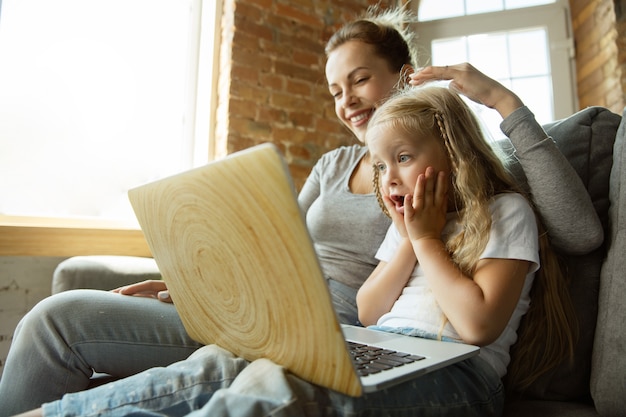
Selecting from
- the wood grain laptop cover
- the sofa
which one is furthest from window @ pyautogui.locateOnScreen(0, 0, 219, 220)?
the sofa

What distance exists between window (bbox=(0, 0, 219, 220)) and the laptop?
1.64m

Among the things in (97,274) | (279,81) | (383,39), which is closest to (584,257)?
(383,39)

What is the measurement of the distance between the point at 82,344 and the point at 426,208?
24.8 inches

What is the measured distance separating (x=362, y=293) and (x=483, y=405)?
33 cm

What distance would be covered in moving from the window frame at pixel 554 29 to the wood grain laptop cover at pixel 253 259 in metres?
Answer: 2.43

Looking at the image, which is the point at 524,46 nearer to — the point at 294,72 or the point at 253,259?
the point at 294,72

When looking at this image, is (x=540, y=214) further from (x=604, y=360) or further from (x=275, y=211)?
(x=275, y=211)

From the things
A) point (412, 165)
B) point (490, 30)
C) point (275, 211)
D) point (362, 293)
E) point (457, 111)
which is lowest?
point (362, 293)

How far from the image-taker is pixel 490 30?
257cm

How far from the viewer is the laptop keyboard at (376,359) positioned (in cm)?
56

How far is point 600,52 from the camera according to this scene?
93.6 inches

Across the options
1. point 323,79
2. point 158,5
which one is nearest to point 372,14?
point 323,79

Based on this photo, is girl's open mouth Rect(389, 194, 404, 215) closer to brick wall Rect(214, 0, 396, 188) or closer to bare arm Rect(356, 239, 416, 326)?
bare arm Rect(356, 239, 416, 326)

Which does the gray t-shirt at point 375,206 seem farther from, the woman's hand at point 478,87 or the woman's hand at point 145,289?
the woman's hand at point 145,289
